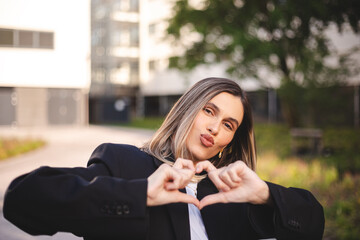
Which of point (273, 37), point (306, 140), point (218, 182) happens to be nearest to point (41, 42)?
point (218, 182)

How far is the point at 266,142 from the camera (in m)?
11.9

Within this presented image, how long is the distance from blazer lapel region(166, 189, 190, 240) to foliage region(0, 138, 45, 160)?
8797 mm

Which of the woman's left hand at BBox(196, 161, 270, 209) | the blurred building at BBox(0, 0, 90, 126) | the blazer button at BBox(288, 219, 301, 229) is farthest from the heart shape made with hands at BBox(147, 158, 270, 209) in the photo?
the blurred building at BBox(0, 0, 90, 126)

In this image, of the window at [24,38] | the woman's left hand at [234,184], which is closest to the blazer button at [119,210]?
the woman's left hand at [234,184]

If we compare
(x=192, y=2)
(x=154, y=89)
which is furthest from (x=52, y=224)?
(x=154, y=89)

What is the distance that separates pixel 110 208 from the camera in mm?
1315

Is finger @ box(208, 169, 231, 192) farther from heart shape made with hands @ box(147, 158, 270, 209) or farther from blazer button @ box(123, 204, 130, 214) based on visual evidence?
blazer button @ box(123, 204, 130, 214)

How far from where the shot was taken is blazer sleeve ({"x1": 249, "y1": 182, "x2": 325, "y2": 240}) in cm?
153

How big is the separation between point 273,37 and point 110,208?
998cm

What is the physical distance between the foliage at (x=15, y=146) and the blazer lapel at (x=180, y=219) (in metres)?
8.80

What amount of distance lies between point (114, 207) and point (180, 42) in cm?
1085

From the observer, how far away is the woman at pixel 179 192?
4.27 feet

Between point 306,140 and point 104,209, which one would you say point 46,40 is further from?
point 306,140

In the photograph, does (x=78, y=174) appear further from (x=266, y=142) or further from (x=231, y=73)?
(x=266, y=142)
